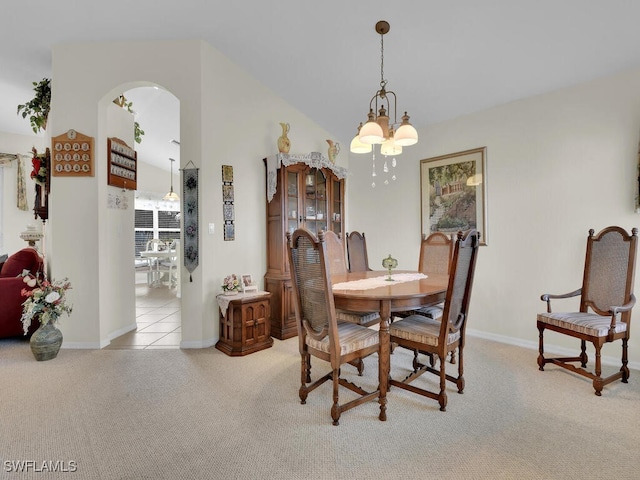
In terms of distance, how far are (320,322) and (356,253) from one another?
1738 mm

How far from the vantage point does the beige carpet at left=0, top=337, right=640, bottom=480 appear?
4.86ft

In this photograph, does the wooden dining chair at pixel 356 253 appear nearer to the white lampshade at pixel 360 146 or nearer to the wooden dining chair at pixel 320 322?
the white lampshade at pixel 360 146

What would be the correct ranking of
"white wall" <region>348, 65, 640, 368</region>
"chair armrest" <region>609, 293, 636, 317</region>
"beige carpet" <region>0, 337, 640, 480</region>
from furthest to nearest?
"white wall" <region>348, 65, 640, 368</region>
"chair armrest" <region>609, 293, 636, 317</region>
"beige carpet" <region>0, 337, 640, 480</region>

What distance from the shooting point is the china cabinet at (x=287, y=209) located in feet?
11.2

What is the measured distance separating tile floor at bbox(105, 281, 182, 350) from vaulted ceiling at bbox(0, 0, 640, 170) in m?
3.06

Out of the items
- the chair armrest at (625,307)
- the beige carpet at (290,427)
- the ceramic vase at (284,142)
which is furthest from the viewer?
the ceramic vase at (284,142)

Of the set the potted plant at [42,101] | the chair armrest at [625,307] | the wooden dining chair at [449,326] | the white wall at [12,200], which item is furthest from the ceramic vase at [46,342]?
the chair armrest at [625,307]

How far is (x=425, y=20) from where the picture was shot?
240 cm

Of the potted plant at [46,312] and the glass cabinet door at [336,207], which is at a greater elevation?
the glass cabinet door at [336,207]

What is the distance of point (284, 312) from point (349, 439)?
1815 millimetres

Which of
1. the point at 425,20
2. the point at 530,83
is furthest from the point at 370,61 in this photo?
the point at 530,83

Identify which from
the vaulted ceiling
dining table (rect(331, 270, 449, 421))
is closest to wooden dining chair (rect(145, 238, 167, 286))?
the vaulted ceiling

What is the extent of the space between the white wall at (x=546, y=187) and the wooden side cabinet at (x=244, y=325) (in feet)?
7.71

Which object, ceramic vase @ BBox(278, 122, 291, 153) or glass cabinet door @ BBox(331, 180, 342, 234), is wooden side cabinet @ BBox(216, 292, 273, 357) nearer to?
glass cabinet door @ BBox(331, 180, 342, 234)
